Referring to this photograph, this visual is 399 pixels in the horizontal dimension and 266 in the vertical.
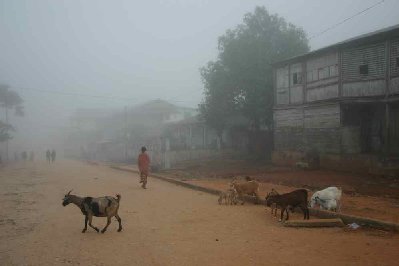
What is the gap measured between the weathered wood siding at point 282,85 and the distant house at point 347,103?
55 cm

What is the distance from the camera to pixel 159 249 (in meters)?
8.30

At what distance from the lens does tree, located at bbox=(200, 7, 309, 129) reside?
35.2 meters

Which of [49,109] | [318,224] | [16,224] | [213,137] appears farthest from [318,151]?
[49,109]

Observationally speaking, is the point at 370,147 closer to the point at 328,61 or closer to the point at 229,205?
the point at 328,61

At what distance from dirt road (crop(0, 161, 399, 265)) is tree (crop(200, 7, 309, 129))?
74.2ft

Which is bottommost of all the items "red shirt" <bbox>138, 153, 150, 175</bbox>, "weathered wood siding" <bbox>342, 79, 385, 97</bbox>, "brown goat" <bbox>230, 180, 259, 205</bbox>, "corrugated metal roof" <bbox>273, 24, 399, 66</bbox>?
"brown goat" <bbox>230, 180, 259, 205</bbox>

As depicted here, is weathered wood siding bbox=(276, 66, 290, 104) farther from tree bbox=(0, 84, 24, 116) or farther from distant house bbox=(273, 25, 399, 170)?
tree bbox=(0, 84, 24, 116)

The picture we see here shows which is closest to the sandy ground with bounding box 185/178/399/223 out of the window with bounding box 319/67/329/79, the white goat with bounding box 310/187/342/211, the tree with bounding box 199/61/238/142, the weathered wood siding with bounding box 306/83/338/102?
the white goat with bounding box 310/187/342/211

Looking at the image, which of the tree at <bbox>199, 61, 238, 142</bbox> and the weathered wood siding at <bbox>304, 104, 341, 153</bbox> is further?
the tree at <bbox>199, 61, 238, 142</bbox>

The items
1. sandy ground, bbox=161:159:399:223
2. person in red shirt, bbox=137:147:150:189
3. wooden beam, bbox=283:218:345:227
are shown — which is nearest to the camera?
wooden beam, bbox=283:218:345:227

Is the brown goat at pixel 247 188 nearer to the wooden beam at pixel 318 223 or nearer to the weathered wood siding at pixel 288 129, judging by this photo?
the wooden beam at pixel 318 223

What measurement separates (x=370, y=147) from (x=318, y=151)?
304cm

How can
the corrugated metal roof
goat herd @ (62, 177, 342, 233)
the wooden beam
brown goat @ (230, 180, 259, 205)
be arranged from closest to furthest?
goat herd @ (62, 177, 342, 233) < the wooden beam < brown goat @ (230, 180, 259, 205) < the corrugated metal roof

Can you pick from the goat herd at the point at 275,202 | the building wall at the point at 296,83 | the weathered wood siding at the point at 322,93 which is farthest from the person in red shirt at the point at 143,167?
the building wall at the point at 296,83
